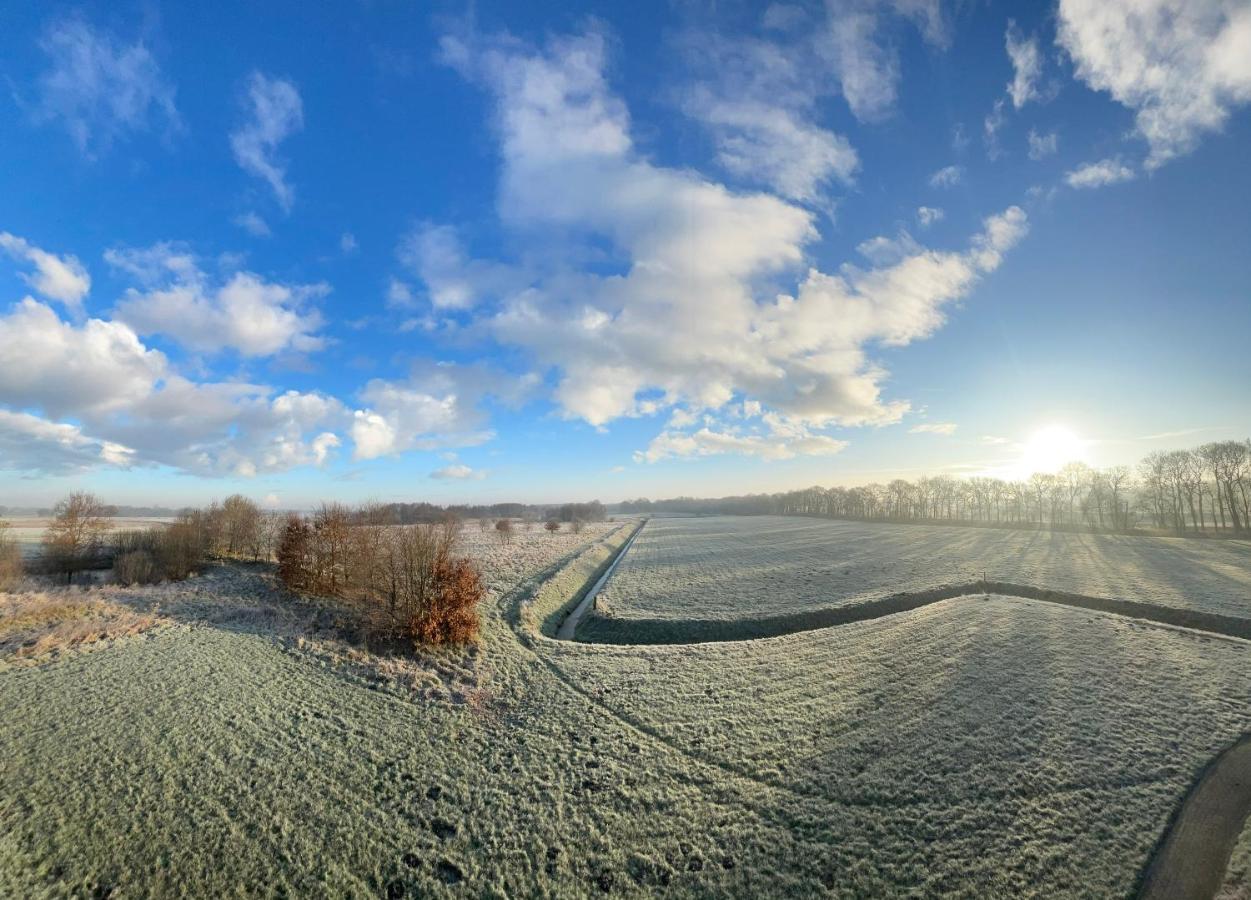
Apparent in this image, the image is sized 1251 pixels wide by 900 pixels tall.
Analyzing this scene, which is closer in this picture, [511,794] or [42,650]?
[511,794]

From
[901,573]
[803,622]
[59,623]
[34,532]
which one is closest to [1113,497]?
[901,573]

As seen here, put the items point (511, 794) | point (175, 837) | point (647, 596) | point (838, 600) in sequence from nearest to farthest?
point (175, 837), point (511, 794), point (838, 600), point (647, 596)

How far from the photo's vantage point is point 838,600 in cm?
3284

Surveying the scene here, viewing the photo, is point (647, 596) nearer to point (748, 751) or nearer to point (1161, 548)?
point (748, 751)

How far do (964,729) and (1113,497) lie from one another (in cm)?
11426

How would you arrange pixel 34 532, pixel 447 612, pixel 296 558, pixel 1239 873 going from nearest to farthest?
pixel 1239 873, pixel 447 612, pixel 296 558, pixel 34 532

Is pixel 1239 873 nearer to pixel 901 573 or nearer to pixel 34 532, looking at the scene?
pixel 901 573

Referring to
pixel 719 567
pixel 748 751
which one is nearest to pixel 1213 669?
pixel 748 751

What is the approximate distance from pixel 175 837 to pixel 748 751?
13.5 m

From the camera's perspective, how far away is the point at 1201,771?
1292 cm

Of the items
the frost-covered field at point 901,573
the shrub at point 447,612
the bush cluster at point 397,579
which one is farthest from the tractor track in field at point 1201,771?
the bush cluster at point 397,579

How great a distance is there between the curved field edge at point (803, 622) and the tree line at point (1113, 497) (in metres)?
70.7

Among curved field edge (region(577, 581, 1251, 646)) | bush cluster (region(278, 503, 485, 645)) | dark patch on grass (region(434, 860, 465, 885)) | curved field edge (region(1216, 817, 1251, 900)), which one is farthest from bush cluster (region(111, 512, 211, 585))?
curved field edge (region(1216, 817, 1251, 900))

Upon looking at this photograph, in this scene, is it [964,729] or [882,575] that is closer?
[964,729]
